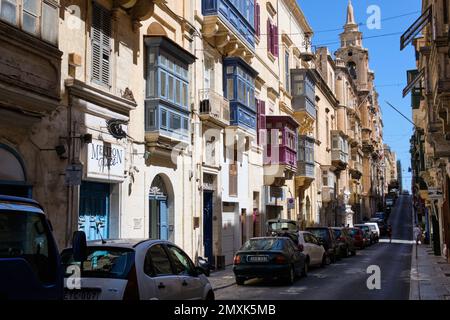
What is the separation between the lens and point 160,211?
60.1 feet

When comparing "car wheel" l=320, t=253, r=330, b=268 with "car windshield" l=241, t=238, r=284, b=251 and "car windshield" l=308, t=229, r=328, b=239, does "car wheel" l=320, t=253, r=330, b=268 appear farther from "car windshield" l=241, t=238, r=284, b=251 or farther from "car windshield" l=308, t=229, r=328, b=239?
"car windshield" l=241, t=238, r=284, b=251

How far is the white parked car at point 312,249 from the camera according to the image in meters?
20.8

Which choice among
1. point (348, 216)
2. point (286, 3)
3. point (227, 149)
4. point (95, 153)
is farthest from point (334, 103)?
point (95, 153)

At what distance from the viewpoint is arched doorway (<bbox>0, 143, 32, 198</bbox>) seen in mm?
11156

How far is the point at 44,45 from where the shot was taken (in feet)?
38.3

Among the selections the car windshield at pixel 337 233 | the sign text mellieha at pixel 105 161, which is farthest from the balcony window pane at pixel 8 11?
the car windshield at pixel 337 233

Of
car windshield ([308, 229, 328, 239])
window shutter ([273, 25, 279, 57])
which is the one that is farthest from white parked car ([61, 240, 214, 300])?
window shutter ([273, 25, 279, 57])

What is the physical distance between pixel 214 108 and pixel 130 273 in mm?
15008

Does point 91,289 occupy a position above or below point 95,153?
below

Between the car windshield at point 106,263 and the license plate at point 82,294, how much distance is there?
24 cm

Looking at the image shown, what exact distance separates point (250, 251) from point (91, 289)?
992cm

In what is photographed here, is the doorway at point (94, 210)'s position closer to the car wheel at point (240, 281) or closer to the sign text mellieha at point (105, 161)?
the sign text mellieha at point (105, 161)
